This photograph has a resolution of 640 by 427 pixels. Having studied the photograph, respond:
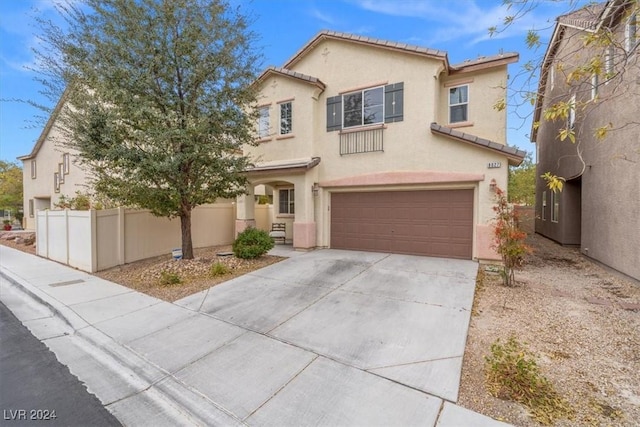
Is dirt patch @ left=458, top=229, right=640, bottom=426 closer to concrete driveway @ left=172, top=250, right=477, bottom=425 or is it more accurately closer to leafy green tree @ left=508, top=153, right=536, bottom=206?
concrete driveway @ left=172, top=250, right=477, bottom=425

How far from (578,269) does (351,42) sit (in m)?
10.8

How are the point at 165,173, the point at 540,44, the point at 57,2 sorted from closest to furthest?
the point at 540,44 → the point at 57,2 → the point at 165,173

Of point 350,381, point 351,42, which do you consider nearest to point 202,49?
point 351,42

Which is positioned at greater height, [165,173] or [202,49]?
[202,49]

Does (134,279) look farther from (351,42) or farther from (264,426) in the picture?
(351,42)

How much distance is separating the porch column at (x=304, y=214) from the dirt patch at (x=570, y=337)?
599 centimetres

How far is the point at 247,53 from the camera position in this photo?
8.58m

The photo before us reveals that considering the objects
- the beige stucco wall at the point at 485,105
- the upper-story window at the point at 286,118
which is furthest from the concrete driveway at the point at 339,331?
the upper-story window at the point at 286,118

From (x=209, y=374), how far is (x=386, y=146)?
8.90 meters

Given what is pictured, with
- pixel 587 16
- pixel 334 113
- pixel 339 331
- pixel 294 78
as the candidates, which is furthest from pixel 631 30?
pixel 339 331

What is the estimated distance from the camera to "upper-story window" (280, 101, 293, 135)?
12.0m

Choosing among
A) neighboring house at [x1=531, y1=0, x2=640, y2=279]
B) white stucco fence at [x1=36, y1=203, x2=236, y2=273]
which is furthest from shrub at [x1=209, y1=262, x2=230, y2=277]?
neighboring house at [x1=531, y1=0, x2=640, y2=279]

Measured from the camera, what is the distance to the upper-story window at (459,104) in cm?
1027

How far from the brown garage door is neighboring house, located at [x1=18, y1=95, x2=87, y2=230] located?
1775cm
